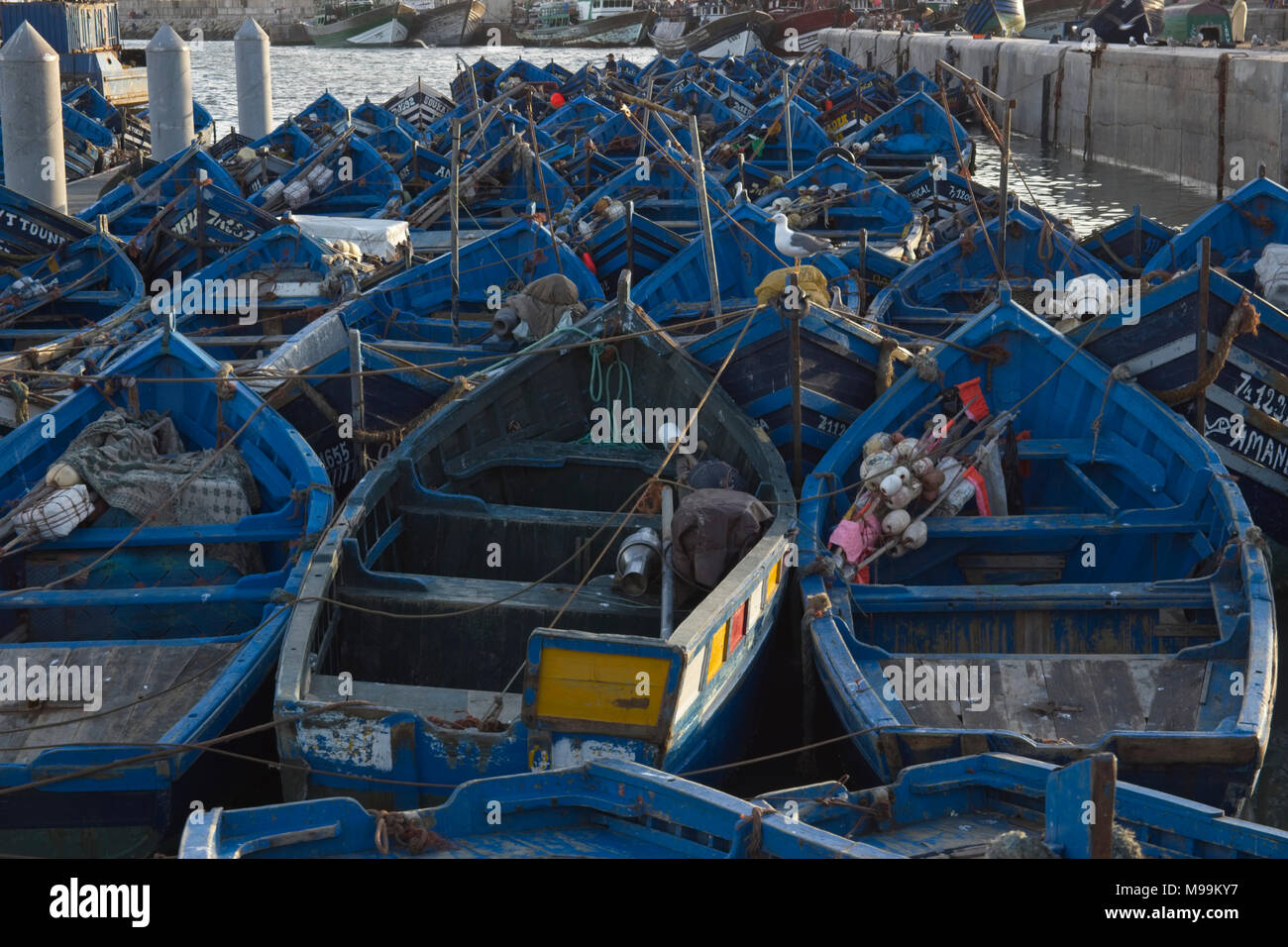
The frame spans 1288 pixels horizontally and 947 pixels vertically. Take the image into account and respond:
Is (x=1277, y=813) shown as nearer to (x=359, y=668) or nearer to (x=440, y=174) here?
(x=359, y=668)

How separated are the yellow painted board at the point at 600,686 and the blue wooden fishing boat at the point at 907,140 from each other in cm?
1860

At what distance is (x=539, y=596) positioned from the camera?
7.87 metres

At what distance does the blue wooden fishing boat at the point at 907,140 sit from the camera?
2414cm

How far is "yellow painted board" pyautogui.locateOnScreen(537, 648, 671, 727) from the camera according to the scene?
6.17m

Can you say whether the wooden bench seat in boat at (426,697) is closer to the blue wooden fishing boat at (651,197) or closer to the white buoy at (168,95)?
the blue wooden fishing boat at (651,197)

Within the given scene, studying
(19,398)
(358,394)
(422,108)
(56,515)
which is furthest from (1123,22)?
(56,515)

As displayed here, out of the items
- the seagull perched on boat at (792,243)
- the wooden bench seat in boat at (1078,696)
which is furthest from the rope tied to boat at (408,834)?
the seagull perched on boat at (792,243)

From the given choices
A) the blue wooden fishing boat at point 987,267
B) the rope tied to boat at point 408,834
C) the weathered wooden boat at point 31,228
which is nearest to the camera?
the rope tied to boat at point 408,834

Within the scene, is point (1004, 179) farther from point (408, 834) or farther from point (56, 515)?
point (408, 834)

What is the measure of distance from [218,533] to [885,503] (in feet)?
13.0

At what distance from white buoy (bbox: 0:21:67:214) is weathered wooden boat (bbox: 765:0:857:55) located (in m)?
42.3

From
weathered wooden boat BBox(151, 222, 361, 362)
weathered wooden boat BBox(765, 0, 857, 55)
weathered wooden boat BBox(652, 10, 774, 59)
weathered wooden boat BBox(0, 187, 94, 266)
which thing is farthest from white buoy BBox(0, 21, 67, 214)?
weathered wooden boat BBox(652, 10, 774, 59)

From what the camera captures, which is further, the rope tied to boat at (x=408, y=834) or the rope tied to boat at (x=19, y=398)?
the rope tied to boat at (x=19, y=398)
